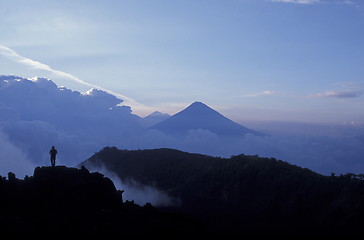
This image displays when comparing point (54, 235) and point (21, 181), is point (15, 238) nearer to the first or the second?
point (54, 235)

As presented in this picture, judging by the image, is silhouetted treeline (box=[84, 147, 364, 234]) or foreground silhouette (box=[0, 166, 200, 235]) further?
silhouetted treeline (box=[84, 147, 364, 234])

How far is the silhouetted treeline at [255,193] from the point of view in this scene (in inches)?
2298

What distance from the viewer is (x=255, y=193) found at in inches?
3083

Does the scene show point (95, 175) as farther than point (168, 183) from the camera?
No

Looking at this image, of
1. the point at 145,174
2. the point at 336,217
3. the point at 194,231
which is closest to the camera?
the point at 194,231

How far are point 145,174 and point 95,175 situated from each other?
56750 millimetres

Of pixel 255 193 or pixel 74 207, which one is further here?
pixel 255 193

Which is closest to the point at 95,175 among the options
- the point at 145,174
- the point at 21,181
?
the point at 21,181

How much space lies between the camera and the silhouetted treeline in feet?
192

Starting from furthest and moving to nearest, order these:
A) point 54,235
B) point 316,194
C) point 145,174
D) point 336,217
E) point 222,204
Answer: point 145,174 → point 222,204 → point 316,194 → point 336,217 → point 54,235

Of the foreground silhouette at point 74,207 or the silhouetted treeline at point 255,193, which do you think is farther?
the silhouetted treeline at point 255,193

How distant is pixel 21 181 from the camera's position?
47.9 m

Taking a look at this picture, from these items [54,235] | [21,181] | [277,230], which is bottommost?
[277,230]

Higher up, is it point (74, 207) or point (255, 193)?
point (74, 207)
